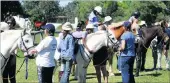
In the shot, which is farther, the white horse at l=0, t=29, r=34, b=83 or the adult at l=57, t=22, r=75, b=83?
the adult at l=57, t=22, r=75, b=83

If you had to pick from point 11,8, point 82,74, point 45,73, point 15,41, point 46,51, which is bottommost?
point 82,74

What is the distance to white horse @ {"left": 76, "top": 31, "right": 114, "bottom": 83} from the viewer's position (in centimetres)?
972

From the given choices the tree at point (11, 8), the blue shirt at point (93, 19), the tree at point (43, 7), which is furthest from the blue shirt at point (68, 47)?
the tree at point (43, 7)

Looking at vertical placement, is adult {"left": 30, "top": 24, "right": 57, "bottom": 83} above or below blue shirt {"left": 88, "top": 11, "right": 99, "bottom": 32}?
below

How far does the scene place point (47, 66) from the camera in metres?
8.75

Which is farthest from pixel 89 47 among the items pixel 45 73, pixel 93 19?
pixel 93 19

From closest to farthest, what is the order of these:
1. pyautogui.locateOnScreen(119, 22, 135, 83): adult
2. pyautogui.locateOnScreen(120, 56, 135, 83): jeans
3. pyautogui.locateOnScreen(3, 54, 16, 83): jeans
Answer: pyautogui.locateOnScreen(3, 54, 16, 83): jeans → pyautogui.locateOnScreen(119, 22, 135, 83): adult → pyautogui.locateOnScreen(120, 56, 135, 83): jeans

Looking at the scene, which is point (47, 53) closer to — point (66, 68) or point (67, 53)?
point (67, 53)

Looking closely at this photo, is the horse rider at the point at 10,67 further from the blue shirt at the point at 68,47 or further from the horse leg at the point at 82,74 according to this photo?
the horse leg at the point at 82,74

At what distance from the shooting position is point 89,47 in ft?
33.7

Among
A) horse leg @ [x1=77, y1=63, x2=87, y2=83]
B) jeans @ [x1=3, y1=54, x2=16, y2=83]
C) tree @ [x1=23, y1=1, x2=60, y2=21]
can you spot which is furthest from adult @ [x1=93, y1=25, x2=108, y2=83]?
tree @ [x1=23, y1=1, x2=60, y2=21]

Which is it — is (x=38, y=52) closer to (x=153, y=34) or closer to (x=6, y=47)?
(x=6, y=47)

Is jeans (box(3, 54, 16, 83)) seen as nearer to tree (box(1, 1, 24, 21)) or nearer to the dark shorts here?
the dark shorts

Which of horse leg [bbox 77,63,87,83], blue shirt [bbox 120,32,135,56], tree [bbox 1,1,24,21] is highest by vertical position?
tree [bbox 1,1,24,21]
